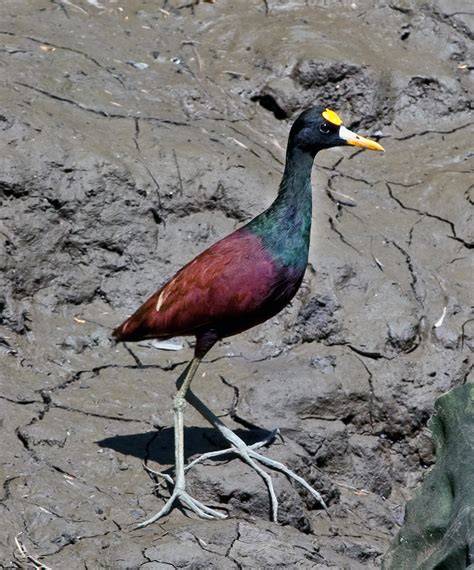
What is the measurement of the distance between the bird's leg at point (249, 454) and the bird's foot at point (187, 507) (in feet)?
0.63

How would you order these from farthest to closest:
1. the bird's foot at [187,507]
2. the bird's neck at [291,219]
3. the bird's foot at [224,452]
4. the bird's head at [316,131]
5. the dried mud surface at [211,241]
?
the bird's head at [316,131] < the bird's neck at [291,219] < the bird's foot at [224,452] < the dried mud surface at [211,241] < the bird's foot at [187,507]

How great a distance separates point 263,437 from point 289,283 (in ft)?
2.68

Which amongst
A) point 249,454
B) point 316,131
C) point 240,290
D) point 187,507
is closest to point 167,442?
point 249,454

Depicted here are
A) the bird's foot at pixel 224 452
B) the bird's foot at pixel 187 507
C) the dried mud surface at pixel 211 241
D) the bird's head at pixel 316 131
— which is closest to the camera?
the bird's foot at pixel 187 507

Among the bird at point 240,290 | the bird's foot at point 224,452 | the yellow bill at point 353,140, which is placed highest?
the yellow bill at point 353,140

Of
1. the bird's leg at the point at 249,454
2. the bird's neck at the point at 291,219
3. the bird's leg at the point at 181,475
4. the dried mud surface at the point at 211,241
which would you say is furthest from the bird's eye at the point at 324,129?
the bird's leg at the point at 249,454

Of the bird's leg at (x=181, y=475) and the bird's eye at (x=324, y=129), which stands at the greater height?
the bird's eye at (x=324, y=129)

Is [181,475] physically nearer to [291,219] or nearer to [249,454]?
[249,454]

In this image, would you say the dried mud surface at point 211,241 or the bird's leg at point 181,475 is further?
the dried mud surface at point 211,241

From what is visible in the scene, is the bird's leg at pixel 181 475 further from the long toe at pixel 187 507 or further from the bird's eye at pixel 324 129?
the bird's eye at pixel 324 129

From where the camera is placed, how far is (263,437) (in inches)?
248

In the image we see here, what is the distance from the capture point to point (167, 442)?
20.6 ft

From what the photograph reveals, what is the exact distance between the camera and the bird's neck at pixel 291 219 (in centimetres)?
606

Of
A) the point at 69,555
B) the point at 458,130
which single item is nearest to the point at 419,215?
the point at 458,130
